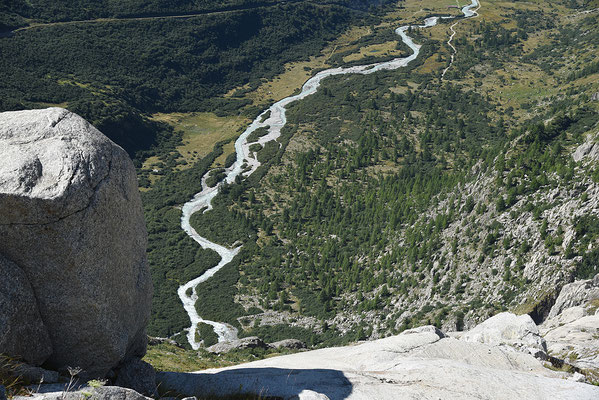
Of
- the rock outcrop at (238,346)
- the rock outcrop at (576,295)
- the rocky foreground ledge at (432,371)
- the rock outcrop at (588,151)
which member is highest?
the rocky foreground ledge at (432,371)

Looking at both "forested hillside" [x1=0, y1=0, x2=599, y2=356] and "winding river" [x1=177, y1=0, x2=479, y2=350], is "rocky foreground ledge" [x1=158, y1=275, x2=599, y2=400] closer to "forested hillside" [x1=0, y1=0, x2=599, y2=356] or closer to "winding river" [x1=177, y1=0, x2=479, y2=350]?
"forested hillside" [x1=0, y1=0, x2=599, y2=356]

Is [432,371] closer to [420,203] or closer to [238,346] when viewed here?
[238,346]

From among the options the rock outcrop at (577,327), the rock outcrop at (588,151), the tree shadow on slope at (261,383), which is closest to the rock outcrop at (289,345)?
the rock outcrop at (577,327)

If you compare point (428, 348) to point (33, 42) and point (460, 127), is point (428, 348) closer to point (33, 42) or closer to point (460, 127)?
point (460, 127)

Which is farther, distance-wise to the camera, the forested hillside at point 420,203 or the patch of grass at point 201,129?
the patch of grass at point 201,129

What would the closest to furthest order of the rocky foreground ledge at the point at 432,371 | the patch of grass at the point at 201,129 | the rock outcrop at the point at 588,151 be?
the rocky foreground ledge at the point at 432,371 → the rock outcrop at the point at 588,151 → the patch of grass at the point at 201,129

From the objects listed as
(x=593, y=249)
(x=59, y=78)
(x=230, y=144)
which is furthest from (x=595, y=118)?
(x=59, y=78)

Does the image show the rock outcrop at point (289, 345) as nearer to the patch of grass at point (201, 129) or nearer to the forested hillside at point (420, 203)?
the forested hillside at point (420, 203)
